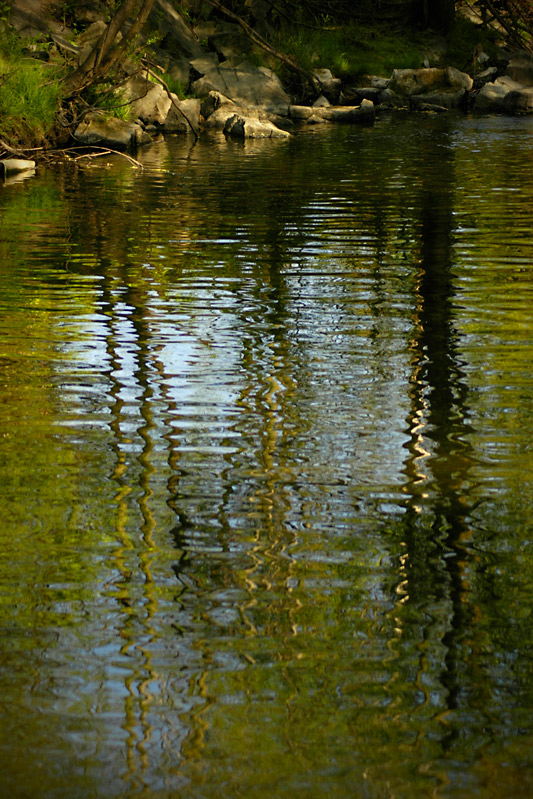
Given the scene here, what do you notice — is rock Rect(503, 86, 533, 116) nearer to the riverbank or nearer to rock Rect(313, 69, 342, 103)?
the riverbank

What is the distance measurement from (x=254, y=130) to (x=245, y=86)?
13.7ft

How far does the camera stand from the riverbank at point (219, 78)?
673 inches

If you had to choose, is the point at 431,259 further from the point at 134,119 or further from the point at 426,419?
the point at 134,119

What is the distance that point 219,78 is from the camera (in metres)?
25.3

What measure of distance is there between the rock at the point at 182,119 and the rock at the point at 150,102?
0.41 feet

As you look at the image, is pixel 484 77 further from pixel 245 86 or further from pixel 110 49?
pixel 110 49

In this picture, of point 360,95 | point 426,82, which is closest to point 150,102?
point 360,95

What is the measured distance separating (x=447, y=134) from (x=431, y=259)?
12.5 m

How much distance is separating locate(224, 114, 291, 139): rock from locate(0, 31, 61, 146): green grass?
560 cm

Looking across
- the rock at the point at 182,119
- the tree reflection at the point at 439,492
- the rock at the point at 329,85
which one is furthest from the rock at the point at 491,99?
the tree reflection at the point at 439,492

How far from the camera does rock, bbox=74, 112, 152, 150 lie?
720 inches

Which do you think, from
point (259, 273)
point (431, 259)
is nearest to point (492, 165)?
point (431, 259)

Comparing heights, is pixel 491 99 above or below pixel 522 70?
below

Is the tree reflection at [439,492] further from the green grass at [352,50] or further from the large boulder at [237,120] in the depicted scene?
the green grass at [352,50]
